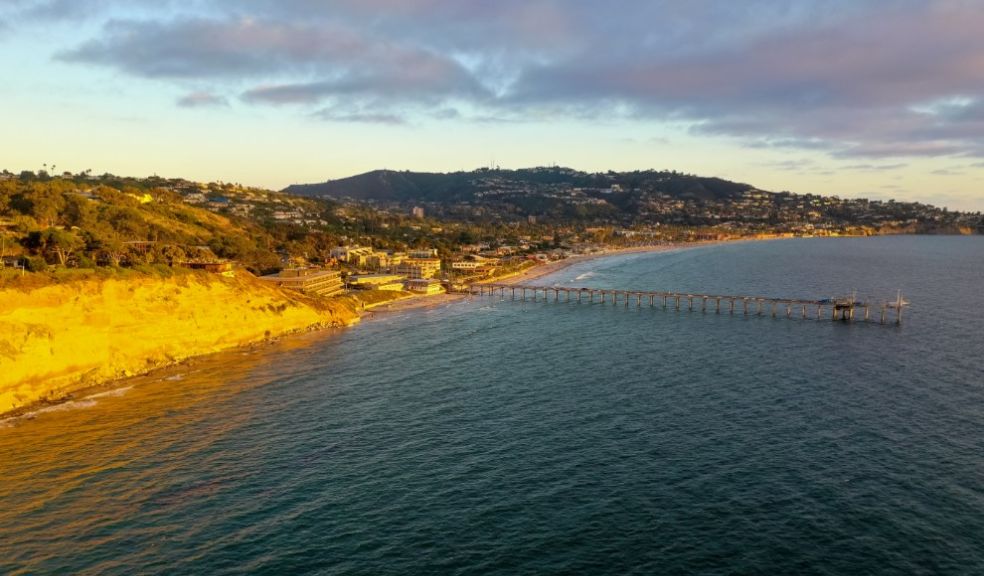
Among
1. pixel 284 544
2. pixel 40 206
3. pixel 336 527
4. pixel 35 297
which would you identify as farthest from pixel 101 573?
pixel 40 206

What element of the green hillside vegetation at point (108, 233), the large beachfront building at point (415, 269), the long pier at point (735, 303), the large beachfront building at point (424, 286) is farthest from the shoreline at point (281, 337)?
the long pier at point (735, 303)

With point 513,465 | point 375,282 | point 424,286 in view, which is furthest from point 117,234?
point 513,465

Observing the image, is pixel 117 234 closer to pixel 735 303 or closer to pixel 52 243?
pixel 52 243

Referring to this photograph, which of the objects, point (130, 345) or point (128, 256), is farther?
point (128, 256)

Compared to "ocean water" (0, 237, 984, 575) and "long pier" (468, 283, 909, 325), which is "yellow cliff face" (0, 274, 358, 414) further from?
"long pier" (468, 283, 909, 325)

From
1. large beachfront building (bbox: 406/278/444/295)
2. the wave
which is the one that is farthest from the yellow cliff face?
large beachfront building (bbox: 406/278/444/295)

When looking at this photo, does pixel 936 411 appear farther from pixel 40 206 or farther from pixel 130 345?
pixel 40 206
